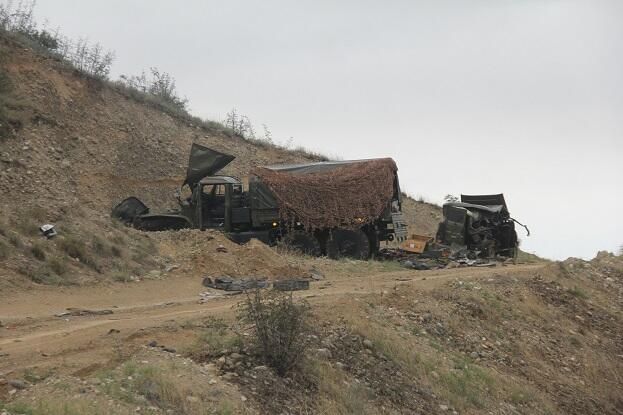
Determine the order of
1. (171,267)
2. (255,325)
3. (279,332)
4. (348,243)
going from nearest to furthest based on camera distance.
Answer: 1. (279,332)
2. (255,325)
3. (171,267)
4. (348,243)

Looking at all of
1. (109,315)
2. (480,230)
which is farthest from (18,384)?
(480,230)

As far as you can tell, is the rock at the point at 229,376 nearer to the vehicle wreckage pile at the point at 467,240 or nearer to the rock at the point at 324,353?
the rock at the point at 324,353

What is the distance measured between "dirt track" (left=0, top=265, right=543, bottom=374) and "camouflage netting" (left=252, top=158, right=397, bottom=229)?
3.89m

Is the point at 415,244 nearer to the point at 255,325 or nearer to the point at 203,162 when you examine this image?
the point at 203,162

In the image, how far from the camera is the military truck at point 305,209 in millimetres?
19672

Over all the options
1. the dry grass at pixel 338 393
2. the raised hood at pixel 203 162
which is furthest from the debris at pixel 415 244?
the dry grass at pixel 338 393

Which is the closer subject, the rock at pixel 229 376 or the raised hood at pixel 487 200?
the rock at pixel 229 376

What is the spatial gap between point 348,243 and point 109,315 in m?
10.7

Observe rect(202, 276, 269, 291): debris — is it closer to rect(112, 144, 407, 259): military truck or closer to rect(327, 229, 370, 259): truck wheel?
rect(112, 144, 407, 259): military truck

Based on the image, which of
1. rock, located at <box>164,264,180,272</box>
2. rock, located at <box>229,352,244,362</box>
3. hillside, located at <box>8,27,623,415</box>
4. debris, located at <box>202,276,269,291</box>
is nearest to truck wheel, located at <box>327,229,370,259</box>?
hillside, located at <box>8,27,623,415</box>

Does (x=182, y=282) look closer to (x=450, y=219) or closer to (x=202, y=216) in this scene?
(x=202, y=216)

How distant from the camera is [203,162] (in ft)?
73.9

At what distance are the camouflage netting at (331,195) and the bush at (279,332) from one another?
11.8 metres

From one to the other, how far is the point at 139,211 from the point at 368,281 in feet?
33.4
